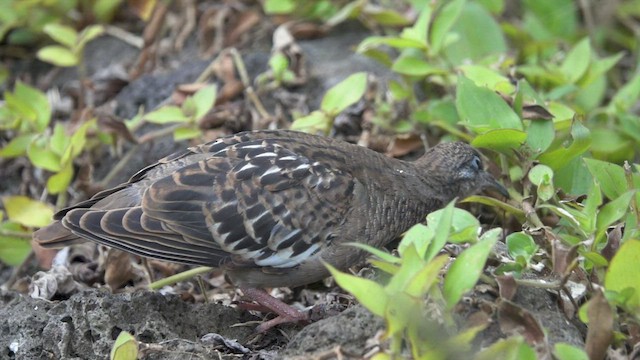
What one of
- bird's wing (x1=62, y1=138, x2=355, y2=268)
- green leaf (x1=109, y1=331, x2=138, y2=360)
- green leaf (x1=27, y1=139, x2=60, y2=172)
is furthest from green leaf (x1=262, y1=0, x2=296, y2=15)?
green leaf (x1=109, y1=331, x2=138, y2=360)

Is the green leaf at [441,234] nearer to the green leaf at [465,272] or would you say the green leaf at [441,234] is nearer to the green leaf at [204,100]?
the green leaf at [465,272]

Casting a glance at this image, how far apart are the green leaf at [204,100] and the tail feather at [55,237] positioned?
1249 millimetres

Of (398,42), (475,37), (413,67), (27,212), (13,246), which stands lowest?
(13,246)

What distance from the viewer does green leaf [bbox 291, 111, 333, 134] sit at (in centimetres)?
558

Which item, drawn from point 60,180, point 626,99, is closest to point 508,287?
point 626,99

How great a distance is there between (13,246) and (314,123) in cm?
172

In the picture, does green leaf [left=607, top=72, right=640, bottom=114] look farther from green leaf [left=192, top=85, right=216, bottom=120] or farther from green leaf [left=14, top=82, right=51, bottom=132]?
A: green leaf [left=14, top=82, right=51, bottom=132]

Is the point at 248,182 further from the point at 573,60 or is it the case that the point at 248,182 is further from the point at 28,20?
the point at 28,20

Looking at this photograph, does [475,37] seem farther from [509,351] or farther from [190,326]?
[509,351]

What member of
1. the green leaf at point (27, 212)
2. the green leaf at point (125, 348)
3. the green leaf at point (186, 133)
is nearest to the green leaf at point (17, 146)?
the green leaf at point (27, 212)

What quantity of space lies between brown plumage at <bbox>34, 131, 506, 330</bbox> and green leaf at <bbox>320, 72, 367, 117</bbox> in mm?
756

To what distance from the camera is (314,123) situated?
558 cm

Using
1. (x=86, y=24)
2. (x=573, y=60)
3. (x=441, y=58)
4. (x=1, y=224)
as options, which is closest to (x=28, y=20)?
(x=86, y=24)

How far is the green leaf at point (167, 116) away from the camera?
567cm
